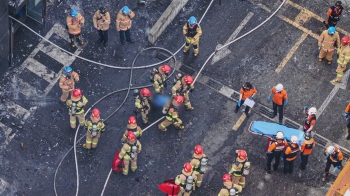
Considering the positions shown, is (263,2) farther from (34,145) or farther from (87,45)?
(34,145)

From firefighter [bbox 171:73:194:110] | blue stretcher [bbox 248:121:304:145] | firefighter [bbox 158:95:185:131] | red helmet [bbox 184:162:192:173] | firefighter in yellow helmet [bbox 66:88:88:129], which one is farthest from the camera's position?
firefighter [bbox 171:73:194:110]

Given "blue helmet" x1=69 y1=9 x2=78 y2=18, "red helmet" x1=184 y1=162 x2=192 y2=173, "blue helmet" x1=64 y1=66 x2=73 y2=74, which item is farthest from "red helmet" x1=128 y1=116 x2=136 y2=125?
"blue helmet" x1=69 y1=9 x2=78 y2=18

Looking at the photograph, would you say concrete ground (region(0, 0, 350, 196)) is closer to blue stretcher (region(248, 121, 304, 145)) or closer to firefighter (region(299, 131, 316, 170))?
blue stretcher (region(248, 121, 304, 145))

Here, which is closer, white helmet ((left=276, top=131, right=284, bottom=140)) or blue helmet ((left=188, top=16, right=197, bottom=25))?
white helmet ((left=276, top=131, right=284, bottom=140))

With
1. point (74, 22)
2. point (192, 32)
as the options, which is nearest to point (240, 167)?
point (192, 32)

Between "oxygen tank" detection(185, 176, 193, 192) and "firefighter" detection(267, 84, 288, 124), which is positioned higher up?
"firefighter" detection(267, 84, 288, 124)

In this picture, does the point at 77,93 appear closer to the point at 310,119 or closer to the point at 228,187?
the point at 228,187
